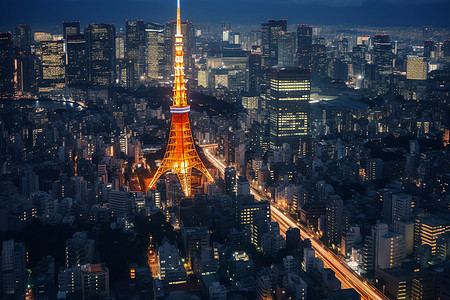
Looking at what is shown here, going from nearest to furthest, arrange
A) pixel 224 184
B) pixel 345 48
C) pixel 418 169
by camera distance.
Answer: pixel 224 184
pixel 418 169
pixel 345 48

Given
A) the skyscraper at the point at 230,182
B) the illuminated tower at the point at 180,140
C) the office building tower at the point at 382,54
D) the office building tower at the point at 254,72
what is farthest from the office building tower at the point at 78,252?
the office building tower at the point at 382,54

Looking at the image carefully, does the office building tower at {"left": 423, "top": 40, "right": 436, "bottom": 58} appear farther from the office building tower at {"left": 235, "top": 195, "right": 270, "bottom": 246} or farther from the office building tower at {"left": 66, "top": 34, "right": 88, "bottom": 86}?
the office building tower at {"left": 235, "top": 195, "right": 270, "bottom": 246}

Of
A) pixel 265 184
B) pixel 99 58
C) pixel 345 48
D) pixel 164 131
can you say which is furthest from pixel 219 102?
pixel 345 48

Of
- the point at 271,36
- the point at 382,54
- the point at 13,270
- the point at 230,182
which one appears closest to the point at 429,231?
the point at 230,182

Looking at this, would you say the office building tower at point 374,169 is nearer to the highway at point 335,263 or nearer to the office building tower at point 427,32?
the highway at point 335,263

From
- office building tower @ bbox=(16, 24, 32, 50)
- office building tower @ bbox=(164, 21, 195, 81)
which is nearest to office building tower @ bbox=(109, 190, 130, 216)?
office building tower @ bbox=(16, 24, 32, 50)

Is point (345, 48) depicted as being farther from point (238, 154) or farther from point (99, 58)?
point (238, 154)

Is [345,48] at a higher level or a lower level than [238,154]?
higher
